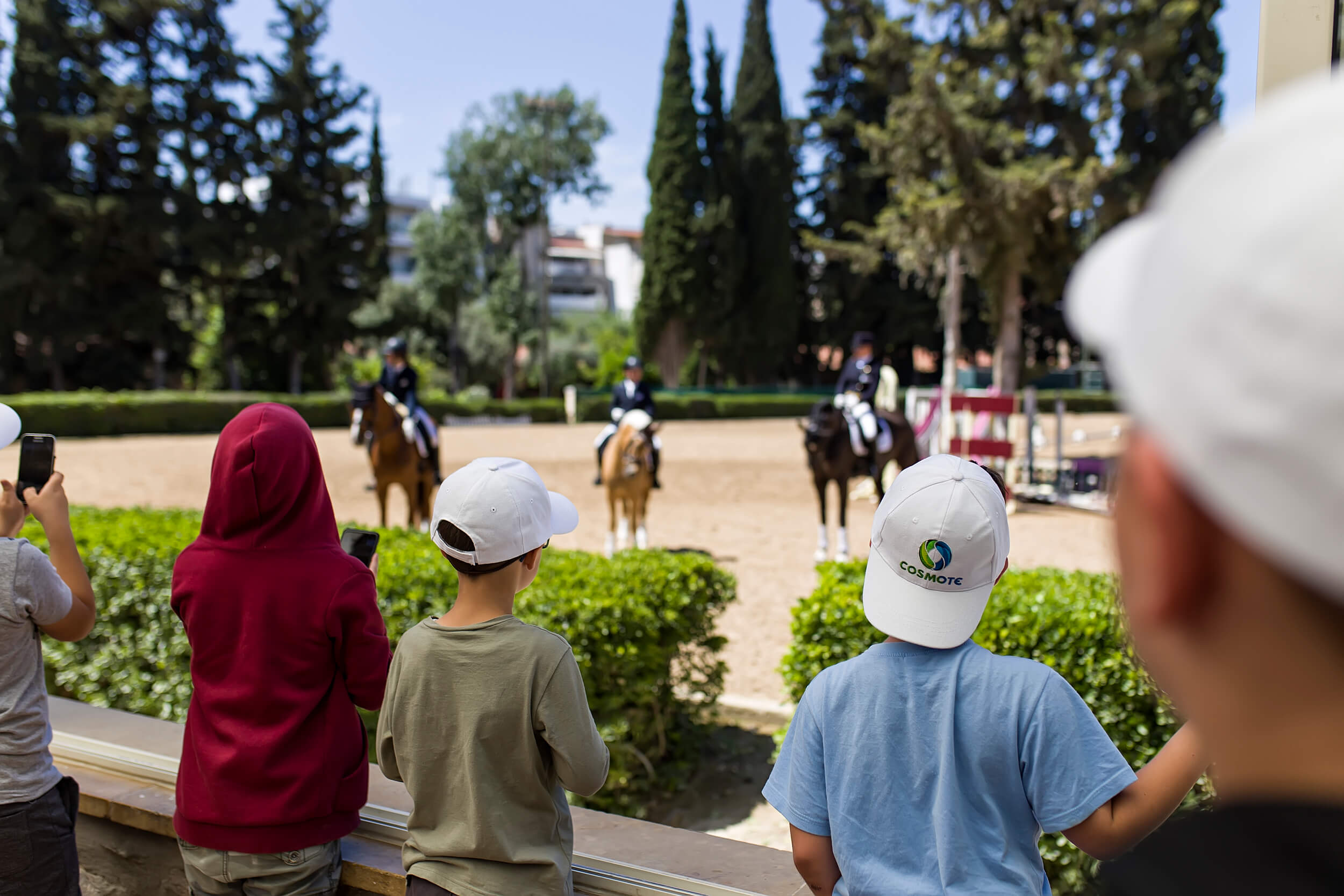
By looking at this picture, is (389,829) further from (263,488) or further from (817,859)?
(817,859)

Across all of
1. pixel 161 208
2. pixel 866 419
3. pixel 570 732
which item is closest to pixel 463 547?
pixel 570 732

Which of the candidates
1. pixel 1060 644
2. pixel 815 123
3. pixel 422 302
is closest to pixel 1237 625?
pixel 1060 644

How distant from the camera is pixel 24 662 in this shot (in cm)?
→ 249

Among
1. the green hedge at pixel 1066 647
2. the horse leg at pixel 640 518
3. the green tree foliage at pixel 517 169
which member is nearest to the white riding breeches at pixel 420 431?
the horse leg at pixel 640 518

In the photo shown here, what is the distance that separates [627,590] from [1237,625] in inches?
166

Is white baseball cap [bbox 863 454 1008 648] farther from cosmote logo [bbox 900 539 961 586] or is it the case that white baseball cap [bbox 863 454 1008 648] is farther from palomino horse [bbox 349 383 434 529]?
palomino horse [bbox 349 383 434 529]

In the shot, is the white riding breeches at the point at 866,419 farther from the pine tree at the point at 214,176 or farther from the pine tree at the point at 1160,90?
the pine tree at the point at 214,176

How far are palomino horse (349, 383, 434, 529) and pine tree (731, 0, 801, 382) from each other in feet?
107

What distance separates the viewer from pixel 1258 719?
22.0 inches

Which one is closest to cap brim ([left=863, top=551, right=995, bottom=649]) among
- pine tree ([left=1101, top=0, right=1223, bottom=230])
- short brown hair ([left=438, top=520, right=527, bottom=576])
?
short brown hair ([left=438, top=520, right=527, bottom=576])

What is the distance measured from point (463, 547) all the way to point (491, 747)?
0.43 meters

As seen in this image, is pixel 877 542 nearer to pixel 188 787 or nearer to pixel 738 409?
pixel 188 787

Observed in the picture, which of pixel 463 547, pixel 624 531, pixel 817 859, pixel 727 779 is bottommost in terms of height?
pixel 727 779

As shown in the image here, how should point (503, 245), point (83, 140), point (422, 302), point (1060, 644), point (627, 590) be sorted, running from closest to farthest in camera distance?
point (1060, 644) → point (627, 590) → point (83, 140) → point (422, 302) → point (503, 245)
